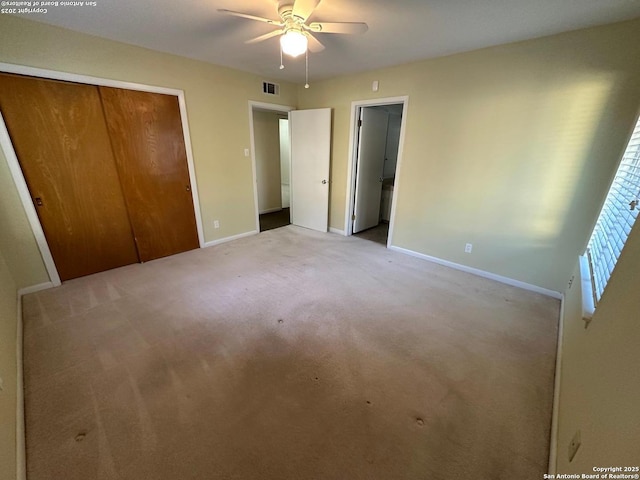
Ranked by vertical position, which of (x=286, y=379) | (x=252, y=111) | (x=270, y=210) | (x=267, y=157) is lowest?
(x=286, y=379)

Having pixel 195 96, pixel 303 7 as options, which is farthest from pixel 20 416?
pixel 195 96

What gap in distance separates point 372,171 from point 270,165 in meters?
2.20

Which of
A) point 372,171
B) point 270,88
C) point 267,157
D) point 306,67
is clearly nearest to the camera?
point 306,67

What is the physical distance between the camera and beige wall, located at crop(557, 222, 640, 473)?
74 centimetres

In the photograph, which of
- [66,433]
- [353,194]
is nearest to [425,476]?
[66,433]

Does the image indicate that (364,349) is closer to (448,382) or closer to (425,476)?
(448,382)

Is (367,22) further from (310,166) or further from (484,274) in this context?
(484,274)

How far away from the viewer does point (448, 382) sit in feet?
5.23

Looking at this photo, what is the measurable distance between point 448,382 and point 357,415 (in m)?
0.65

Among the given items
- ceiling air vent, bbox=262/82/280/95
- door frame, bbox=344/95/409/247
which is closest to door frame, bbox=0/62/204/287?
ceiling air vent, bbox=262/82/280/95

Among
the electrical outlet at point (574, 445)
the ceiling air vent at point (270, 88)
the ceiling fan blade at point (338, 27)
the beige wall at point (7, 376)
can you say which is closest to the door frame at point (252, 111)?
the ceiling air vent at point (270, 88)

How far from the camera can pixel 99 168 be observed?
2639 millimetres

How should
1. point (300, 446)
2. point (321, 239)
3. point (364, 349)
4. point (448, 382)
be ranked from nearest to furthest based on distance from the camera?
point (300, 446) < point (448, 382) < point (364, 349) < point (321, 239)

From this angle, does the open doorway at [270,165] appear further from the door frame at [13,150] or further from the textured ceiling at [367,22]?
the textured ceiling at [367,22]
